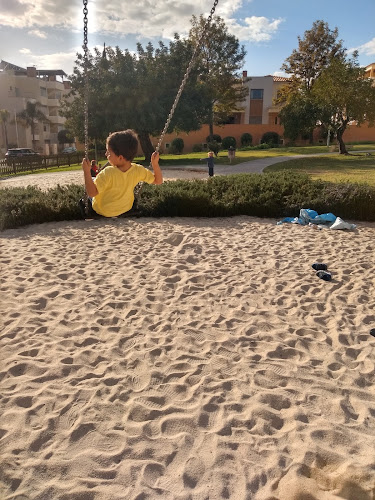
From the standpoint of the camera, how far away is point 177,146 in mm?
35781

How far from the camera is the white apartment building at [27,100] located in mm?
49688

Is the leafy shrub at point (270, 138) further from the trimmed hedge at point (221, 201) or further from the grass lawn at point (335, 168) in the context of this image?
the trimmed hedge at point (221, 201)

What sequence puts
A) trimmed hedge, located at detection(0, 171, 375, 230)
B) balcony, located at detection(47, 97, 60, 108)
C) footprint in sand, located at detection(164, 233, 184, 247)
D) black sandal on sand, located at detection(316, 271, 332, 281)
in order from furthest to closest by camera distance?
balcony, located at detection(47, 97, 60, 108) → trimmed hedge, located at detection(0, 171, 375, 230) → footprint in sand, located at detection(164, 233, 184, 247) → black sandal on sand, located at detection(316, 271, 332, 281)

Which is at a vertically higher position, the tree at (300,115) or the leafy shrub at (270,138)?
the tree at (300,115)

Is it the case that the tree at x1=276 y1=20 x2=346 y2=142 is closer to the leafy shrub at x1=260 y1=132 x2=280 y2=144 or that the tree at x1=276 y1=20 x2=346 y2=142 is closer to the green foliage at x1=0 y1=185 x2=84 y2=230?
the leafy shrub at x1=260 y1=132 x2=280 y2=144

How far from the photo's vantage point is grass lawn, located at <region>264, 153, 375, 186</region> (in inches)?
628

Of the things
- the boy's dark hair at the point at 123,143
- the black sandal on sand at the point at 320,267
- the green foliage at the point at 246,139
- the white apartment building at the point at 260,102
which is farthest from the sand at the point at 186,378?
the white apartment building at the point at 260,102

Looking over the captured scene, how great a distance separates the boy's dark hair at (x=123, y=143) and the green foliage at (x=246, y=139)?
3637 centimetres

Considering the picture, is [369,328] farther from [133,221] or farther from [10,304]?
[133,221]

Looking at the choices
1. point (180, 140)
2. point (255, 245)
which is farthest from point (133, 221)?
point (180, 140)

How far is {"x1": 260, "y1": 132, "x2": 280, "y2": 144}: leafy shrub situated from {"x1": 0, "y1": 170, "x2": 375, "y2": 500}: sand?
112 feet

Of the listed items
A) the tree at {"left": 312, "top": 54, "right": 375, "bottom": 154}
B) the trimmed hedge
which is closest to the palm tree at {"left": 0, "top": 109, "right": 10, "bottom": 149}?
the tree at {"left": 312, "top": 54, "right": 375, "bottom": 154}

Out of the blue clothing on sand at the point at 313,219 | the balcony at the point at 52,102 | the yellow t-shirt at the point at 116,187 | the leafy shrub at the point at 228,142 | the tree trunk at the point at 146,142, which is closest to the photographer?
the yellow t-shirt at the point at 116,187

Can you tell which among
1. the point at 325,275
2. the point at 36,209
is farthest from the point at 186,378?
the point at 36,209
